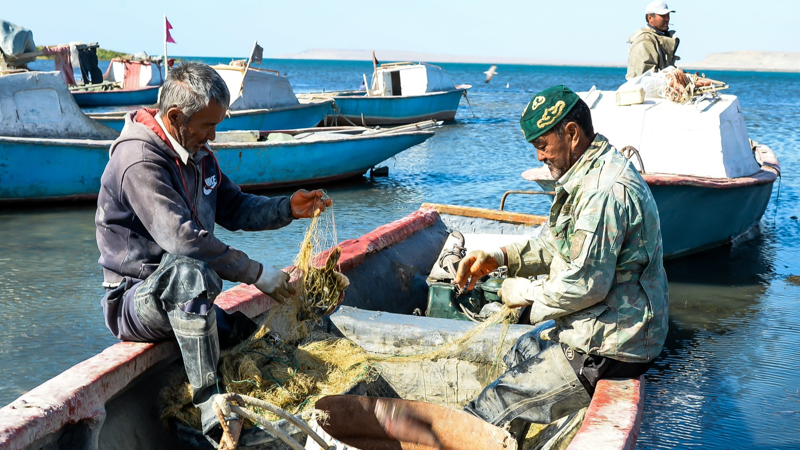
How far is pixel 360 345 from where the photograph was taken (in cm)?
408

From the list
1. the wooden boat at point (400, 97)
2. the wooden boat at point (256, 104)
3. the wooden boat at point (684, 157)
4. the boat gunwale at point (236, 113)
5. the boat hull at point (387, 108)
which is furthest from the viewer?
the wooden boat at point (400, 97)

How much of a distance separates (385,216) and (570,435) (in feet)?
28.0

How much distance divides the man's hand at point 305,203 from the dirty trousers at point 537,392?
129 centimetres

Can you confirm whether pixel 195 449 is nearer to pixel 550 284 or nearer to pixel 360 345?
pixel 360 345

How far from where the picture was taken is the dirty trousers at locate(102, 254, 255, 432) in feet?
9.37

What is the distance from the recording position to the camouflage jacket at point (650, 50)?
8.17 metres

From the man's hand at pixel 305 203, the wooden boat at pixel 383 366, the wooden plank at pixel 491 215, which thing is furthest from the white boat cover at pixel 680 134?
the man's hand at pixel 305 203

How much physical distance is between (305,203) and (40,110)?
8913mm

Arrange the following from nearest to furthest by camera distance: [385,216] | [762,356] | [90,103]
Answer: [762,356] → [385,216] → [90,103]

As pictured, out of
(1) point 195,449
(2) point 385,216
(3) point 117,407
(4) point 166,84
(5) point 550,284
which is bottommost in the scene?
(2) point 385,216

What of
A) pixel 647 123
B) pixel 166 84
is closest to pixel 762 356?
pixel 647 123

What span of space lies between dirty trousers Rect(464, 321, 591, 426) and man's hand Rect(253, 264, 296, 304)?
38.8 inches

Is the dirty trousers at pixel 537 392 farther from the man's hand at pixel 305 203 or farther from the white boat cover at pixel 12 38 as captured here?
the white boat cover at pixel 12 38

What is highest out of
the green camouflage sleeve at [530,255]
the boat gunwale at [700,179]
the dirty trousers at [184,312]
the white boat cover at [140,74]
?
the green camouflage sleeve at [530,255]
